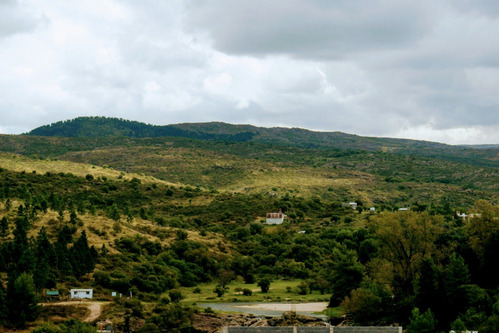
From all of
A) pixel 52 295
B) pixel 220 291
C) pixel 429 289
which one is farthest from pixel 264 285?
pixel 429 289

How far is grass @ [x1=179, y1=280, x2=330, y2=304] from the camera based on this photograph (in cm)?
7138

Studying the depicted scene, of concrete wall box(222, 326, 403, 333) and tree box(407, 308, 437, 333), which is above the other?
tree box(407, 308, 437, 333)

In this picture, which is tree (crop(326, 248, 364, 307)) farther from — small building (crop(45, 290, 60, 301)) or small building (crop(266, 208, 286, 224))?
small building (crop(266, 208, 286, 224))

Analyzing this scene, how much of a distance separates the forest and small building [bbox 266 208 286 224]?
60.0 inches

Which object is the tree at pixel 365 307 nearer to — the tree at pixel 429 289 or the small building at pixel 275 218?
the tree at pixel 429 289

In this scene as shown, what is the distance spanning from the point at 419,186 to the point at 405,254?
4021 inches

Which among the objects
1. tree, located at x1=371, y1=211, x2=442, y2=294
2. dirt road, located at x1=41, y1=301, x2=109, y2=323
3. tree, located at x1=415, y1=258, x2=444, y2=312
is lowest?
dirt road, located at x1=41, y1=301, x2=109, y2=323

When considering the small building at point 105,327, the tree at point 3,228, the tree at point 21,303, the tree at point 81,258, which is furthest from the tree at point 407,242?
the tree at point 3,228

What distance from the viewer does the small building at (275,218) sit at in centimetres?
11139

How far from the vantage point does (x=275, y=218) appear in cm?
11200

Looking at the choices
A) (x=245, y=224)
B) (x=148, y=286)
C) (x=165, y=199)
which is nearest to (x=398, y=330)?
(x=148, y=286)

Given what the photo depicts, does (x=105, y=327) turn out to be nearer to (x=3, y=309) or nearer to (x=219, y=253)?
(x=3, y=309)

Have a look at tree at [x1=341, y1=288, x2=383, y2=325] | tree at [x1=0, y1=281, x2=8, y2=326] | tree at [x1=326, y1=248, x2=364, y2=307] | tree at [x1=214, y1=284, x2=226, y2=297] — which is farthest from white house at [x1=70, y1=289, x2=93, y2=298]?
tree at [x1=326, y1=248, x2=364, y2=307]

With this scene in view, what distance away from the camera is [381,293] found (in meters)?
60.5
